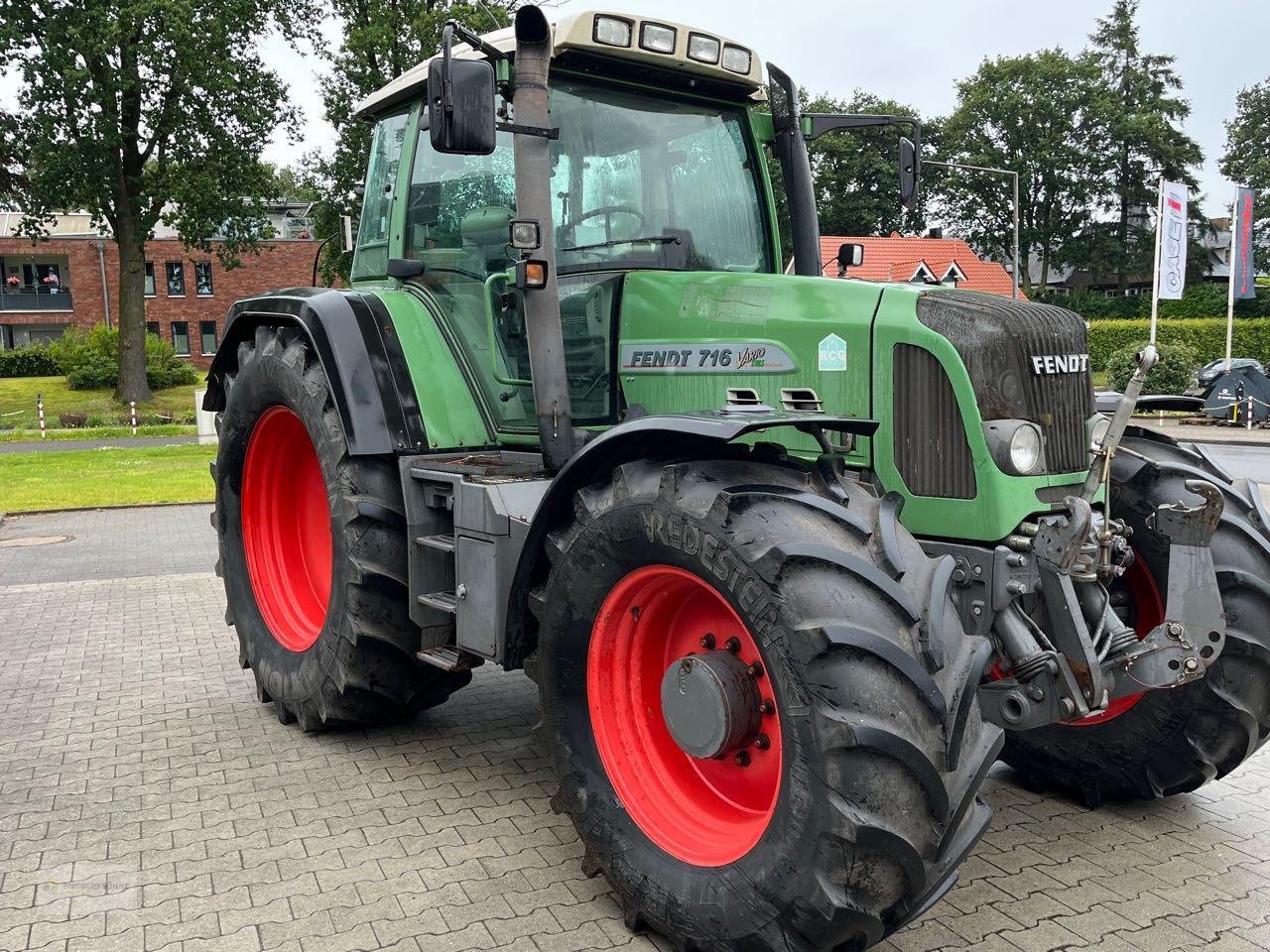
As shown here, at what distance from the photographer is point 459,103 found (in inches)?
135

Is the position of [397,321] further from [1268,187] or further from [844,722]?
[1268,187]

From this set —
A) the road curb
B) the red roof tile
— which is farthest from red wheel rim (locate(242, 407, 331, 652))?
the red roof tile

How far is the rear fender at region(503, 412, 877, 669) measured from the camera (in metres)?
2.94

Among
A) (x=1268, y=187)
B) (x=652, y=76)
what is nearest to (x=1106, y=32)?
(x=1268, y=187)

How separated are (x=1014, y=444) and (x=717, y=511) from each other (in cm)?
98

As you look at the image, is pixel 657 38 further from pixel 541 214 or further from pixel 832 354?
pixel 832 354

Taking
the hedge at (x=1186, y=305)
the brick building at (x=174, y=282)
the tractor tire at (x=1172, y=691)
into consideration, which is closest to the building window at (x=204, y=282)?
the brick building at (x=174, y=282)

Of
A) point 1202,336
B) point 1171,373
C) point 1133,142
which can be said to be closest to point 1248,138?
point 1133,142

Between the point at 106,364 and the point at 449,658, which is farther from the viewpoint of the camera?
the point at 106,364

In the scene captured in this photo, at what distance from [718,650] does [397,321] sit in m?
2.36

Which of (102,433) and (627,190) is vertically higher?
(627,190)

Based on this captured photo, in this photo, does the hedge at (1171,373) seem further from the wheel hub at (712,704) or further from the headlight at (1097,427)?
the wheel hub at (712,704)

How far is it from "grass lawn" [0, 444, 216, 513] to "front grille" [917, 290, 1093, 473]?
1244cm

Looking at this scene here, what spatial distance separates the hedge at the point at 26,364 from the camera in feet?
130
